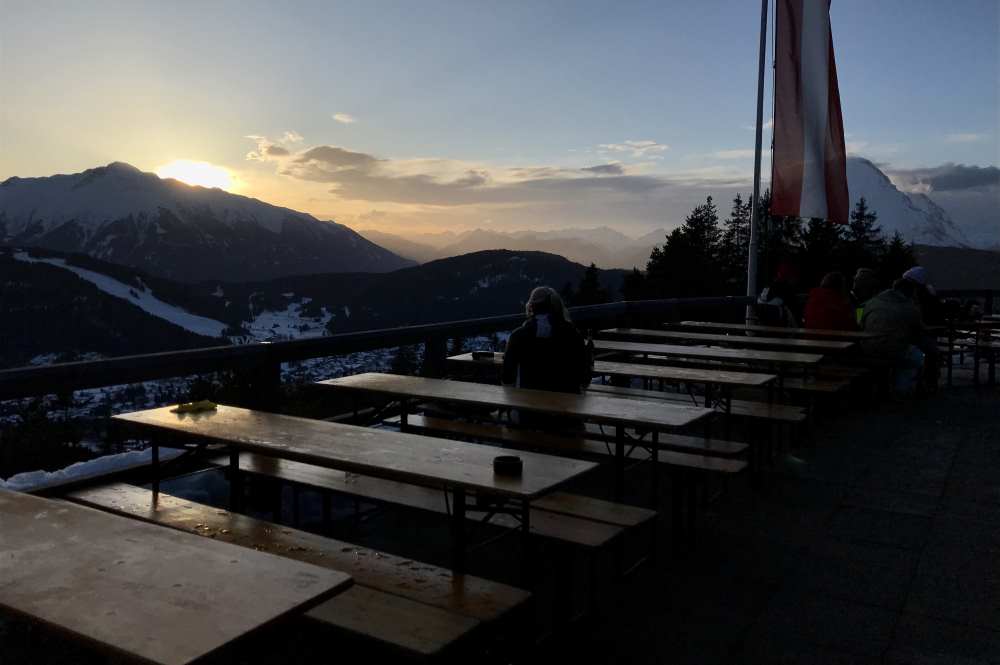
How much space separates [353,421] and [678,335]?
400 centimetres

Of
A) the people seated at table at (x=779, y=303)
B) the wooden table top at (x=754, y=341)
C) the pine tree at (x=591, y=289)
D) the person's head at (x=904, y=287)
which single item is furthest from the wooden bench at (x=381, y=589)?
the pine tree at (x=591, y=289)

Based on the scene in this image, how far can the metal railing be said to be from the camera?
10.8 feet

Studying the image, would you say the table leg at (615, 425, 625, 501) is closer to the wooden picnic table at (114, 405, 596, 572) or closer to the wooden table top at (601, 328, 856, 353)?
the wooden picnic table at (114, 405, 596, 572)

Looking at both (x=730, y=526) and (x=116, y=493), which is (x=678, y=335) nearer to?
(x=730, y=526)

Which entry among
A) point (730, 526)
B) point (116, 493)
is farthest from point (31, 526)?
point (730, 526)

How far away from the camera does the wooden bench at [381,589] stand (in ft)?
7.30

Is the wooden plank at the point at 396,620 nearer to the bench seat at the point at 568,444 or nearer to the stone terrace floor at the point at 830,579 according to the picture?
the stone terrace floor at the point at 830,579

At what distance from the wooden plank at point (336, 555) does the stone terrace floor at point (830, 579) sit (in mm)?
612

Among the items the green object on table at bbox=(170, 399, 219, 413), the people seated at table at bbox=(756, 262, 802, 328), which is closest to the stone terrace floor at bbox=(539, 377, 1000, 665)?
the green object on table at bbox=(170, 399, 219, 413)

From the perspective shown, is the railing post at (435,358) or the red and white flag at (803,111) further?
the red and white flag at (803,111)

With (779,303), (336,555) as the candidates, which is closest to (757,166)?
(779,303)

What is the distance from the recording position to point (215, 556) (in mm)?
1869

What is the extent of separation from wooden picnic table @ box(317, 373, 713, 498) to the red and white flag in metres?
7.74

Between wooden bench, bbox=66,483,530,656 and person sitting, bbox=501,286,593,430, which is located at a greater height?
person sitting, bbox=501,286,593,430
